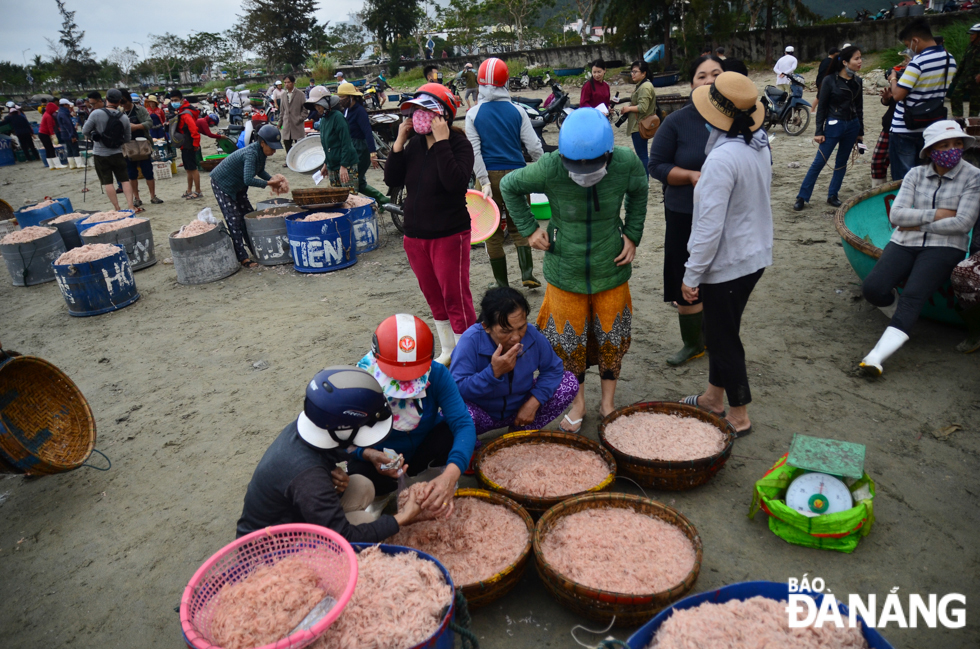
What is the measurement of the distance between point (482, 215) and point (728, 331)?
8.98 feet

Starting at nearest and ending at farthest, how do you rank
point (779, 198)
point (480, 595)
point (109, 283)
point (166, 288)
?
point (480, 595)
point (109, 283)
point (166, 288)
point (779, 198)

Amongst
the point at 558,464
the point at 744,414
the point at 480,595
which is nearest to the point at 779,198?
the point at 744,414

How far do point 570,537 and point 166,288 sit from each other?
19.9 ft

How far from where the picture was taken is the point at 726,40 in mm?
21469

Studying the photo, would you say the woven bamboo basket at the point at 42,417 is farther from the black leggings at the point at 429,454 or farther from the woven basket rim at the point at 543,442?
the woven basket rim at the point at 543,442

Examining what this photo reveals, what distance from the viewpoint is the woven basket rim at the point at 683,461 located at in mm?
2699

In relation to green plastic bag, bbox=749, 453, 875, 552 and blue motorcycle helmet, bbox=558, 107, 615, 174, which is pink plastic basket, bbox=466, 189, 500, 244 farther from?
green plastic bag, bbox=749, 453, 875, 552

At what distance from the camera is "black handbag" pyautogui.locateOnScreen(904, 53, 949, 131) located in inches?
197

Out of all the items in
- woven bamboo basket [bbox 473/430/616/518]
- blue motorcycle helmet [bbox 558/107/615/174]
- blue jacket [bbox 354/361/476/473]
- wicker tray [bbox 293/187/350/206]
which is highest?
blue motorcycle helmet [bbox 558/107/615/174]

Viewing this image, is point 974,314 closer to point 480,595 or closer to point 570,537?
point 570,537

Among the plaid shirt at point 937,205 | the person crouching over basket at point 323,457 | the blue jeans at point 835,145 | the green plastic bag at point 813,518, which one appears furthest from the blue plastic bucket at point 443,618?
the blue jeans at point 835,145

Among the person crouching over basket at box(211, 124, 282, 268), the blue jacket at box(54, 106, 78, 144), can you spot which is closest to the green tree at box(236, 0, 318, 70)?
the blue jacket at box(54, 106, 78, 144)

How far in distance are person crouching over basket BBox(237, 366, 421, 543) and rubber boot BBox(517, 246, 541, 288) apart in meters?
3.44

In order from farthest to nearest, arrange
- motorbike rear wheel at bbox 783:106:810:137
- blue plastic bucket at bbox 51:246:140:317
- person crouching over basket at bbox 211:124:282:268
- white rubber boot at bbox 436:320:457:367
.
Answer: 1. motorbike rear wheel at bbox 783:106:810:137
2. person crouching over basket at bbox 211:124:282:268
3. blue plastic bucket at bbox 51:246:140:317
4. white rubber boot at bbox 436:320:457:367
